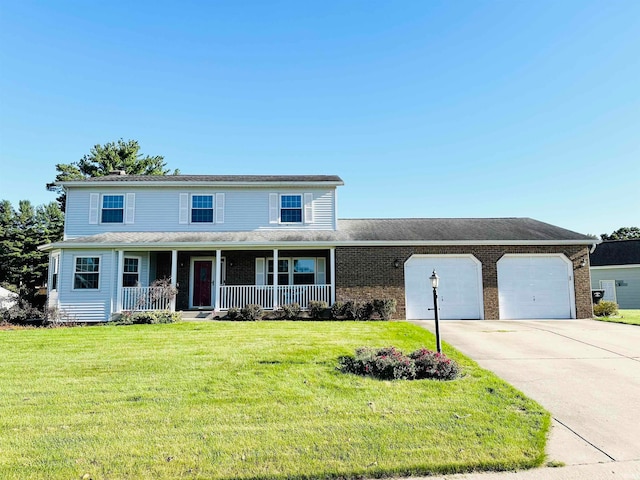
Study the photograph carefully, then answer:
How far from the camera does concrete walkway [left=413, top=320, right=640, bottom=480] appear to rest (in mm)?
3598

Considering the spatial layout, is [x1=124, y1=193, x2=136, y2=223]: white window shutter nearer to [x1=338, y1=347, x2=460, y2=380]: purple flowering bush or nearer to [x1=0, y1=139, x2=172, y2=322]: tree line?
[x1=338, y1=347, x2=460, y2=380]: purple flowering bush

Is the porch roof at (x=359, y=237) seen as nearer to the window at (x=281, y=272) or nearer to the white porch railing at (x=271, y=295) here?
the window at (x=281, y=272)

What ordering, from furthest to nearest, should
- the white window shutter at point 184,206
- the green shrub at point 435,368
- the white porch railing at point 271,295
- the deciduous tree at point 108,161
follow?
the deciduous tree at point 108,161 < the white window shutter at point 184,206 < the white porch railing at point 271,295 < the green shrub at point 435,368

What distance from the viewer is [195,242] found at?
573 inches

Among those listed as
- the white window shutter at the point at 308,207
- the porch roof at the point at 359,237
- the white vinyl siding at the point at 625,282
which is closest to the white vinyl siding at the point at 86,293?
the porch roof at the point at 359,237

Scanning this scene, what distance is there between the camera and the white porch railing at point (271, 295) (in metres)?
15.0

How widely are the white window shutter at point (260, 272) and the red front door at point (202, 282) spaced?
214cm

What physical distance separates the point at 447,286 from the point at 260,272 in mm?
7734

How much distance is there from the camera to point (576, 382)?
608 cm

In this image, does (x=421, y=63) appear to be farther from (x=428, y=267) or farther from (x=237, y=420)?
(x=237, y=420)

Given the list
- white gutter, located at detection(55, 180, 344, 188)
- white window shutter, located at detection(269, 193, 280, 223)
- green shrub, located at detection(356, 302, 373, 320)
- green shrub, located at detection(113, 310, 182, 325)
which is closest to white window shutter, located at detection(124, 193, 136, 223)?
white gutter, located at detection(55, 180, 344, 188)

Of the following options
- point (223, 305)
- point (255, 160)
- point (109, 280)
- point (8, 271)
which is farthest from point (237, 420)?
point (8, 271)

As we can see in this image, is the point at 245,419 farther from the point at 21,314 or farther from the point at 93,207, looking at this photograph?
the point at 93,207

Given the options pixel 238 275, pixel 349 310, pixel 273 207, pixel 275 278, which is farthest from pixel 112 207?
pixel 349 310
